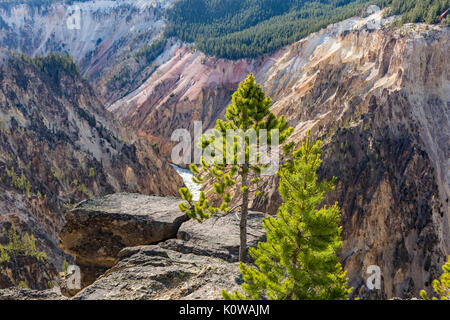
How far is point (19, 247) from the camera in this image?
3219cm

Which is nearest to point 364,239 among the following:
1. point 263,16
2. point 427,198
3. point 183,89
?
point 427,198

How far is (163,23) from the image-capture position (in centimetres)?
12962

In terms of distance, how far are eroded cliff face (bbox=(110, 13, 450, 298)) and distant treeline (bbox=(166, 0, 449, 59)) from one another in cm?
958

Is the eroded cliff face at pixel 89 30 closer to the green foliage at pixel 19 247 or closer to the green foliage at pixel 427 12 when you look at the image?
the green foliage at pixel 427 12

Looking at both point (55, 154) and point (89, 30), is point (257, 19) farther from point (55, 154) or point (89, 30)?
point (55, 154)

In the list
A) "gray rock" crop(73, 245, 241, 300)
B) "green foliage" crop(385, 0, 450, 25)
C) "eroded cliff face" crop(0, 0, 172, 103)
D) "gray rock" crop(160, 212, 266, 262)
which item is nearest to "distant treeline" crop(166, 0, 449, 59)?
"green foliage" crop(385, 0, 450, 25)

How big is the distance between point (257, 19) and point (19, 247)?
384 ft

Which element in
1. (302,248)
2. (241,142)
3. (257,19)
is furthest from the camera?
(257,19)

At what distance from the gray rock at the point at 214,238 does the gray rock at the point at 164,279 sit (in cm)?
94

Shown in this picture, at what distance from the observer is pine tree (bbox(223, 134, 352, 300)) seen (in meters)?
11.1

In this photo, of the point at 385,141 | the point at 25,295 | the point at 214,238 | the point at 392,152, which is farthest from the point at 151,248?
the point at 385,141

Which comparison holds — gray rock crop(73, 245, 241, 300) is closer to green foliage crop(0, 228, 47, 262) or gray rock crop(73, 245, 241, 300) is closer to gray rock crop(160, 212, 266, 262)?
gray rock crop(160, 212, 266, 262)

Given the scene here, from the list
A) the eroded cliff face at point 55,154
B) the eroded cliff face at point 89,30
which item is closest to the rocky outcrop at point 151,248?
the eroded cliff face at point 55,154
